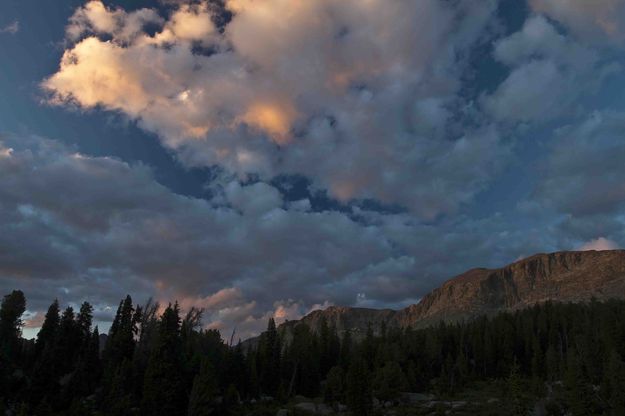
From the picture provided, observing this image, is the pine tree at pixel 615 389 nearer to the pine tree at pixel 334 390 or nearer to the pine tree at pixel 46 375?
the pine tree at pixel 334 390

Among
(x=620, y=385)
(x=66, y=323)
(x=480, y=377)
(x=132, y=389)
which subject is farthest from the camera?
(x=480, y=377)

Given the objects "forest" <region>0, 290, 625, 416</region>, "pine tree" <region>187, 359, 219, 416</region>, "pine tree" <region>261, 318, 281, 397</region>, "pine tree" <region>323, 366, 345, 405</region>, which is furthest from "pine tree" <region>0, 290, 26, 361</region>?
"pine tree" <region>323, 366, 345, 405</region>

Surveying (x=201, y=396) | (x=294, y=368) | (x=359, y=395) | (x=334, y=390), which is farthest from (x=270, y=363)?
(x=201, y=396)

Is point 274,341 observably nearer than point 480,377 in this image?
Yes

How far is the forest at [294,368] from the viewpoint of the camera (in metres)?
89.6

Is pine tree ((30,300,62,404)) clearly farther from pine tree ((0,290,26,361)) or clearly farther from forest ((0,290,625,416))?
pine tree ((0,290,26,361))

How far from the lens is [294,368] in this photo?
14200cm

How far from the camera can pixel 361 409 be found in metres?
91.5

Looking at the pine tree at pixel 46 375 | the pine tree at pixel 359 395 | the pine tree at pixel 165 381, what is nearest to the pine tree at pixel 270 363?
the pine tree at pixel 165 381

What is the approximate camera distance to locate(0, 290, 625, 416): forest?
294 ft

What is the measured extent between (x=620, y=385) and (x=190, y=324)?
111855 mm

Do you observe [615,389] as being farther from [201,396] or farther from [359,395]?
[201,396]

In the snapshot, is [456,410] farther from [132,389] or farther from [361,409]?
[132,389]

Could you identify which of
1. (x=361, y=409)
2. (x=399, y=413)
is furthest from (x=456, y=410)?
(x=361, y=409)
